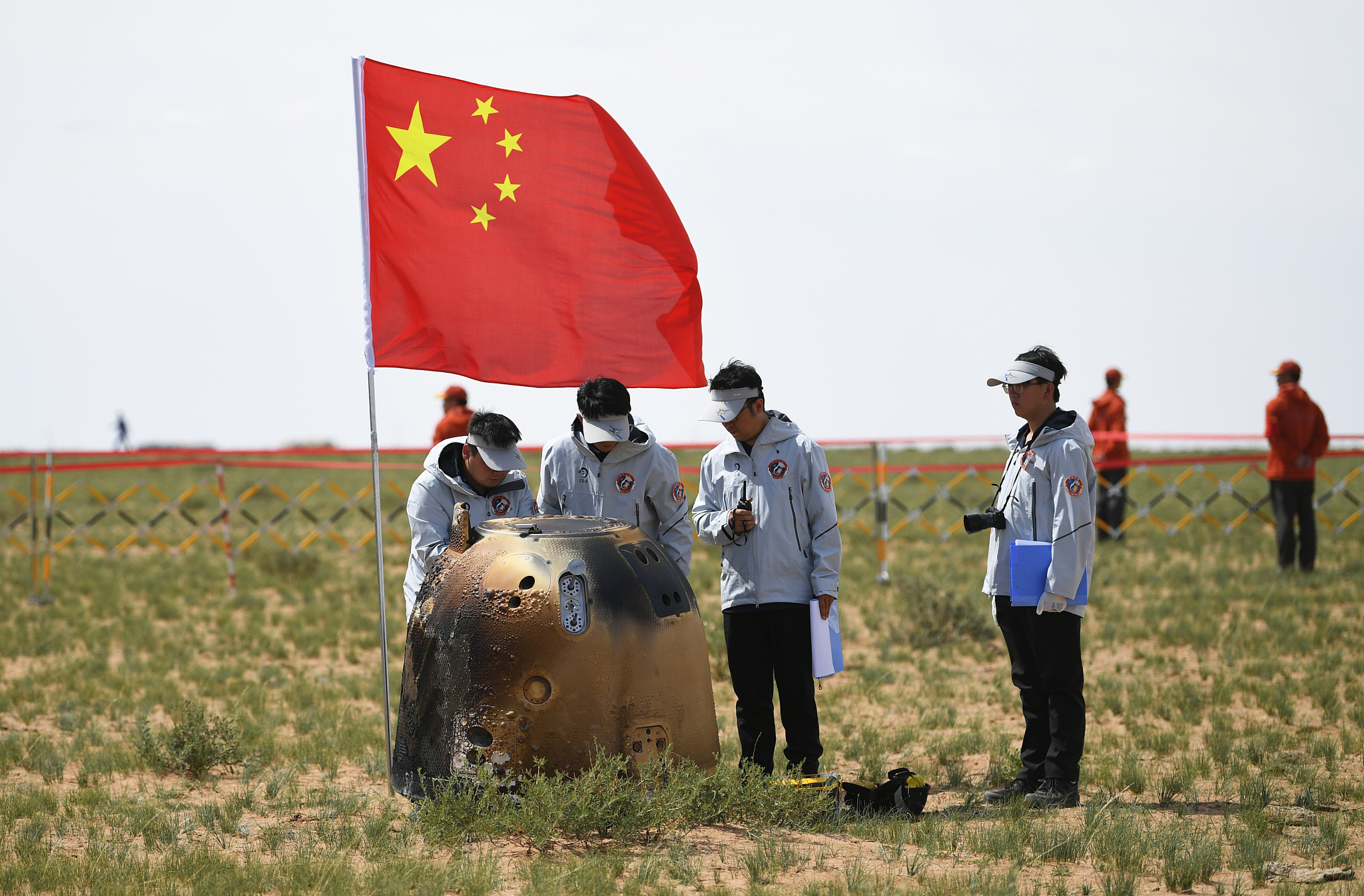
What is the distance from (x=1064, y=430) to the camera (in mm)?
5738

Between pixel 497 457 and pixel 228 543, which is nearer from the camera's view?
pixel 497 457

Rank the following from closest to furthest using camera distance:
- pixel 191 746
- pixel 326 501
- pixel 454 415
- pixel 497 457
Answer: pixel 497 457, pixel 191 746, pixel 454 415, pixel 326 501

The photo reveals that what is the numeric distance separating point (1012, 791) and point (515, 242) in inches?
151

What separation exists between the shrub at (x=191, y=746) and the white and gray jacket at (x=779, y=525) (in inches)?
132

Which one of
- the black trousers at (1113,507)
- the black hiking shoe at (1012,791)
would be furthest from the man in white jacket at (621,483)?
the black trousers at (1113,507)

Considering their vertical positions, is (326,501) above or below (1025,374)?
below

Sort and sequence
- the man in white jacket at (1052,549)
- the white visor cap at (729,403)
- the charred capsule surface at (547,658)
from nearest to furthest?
the charred capsule surface at (547,658), the man in white jacket at (1052,549), the white visor cap at (729,403)

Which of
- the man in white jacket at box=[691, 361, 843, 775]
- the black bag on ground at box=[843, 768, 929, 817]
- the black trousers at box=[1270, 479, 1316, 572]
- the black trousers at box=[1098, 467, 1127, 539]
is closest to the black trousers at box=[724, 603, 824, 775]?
the man in white jacket at box=[691, 361, 843, 775]

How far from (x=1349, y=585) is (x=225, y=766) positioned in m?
11.0

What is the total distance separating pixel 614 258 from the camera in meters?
6.76

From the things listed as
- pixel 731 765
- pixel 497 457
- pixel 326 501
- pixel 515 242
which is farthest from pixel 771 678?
pixel 326 501

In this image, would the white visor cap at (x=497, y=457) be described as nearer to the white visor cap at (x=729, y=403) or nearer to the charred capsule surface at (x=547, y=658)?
the charred capsule surface at (x=547, y=658)

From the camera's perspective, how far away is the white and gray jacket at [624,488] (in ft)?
19.0

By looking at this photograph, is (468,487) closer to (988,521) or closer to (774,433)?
(774,433)
